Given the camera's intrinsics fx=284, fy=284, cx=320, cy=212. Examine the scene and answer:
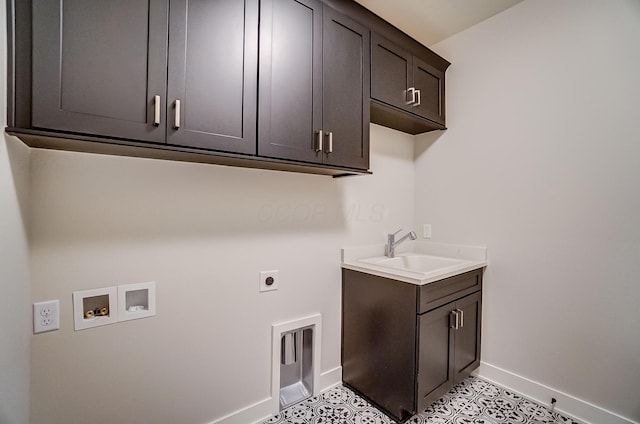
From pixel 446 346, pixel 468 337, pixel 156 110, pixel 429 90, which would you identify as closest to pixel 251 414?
pixel 446 346

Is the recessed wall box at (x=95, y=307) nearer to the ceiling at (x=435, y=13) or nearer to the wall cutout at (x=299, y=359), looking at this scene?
the wall cutout at (x=299, y=359)

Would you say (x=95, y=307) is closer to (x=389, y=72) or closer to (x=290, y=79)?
(x=290, y=79)

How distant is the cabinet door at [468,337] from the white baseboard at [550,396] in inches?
4.7

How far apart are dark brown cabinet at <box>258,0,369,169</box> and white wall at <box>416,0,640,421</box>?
998 millimetres

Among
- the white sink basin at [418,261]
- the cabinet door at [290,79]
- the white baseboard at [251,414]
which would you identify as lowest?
the white baseboard at [251,414]

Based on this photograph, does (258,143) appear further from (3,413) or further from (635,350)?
(635,350)

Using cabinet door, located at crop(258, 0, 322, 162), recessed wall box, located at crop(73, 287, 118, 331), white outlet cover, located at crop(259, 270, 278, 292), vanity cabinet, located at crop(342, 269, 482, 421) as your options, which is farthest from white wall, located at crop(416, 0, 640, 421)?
recessed wall box, located at crop(73, 287, 118, 331)

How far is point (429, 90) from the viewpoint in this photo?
213 cm

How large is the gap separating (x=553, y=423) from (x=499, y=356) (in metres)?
0.43

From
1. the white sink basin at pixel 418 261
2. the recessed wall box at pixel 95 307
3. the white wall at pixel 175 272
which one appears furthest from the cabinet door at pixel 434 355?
the recessed wall box at pixel 95 307

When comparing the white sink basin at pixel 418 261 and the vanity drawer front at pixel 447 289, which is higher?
the white sink basin at pixel 418 261

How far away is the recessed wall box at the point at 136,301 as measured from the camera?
4.07ft

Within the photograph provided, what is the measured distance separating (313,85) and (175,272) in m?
1.17

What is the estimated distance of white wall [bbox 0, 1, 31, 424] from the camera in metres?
0.81
